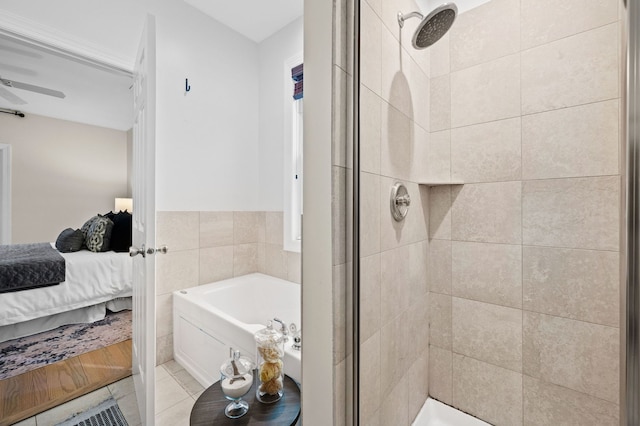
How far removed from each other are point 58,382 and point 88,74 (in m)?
2.65

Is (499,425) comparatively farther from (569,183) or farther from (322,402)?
(569,183)

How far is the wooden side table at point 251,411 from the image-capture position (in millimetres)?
1016

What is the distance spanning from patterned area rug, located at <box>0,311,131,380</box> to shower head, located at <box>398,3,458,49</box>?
2929 millimetres

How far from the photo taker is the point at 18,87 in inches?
113

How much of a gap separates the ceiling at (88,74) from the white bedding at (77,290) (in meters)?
1.74

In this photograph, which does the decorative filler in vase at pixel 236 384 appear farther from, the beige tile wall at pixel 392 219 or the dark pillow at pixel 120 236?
the dark pillow at pixel 120 236

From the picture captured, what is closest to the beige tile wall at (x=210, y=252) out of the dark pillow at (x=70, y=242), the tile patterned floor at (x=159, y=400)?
the tile patterned floor at (x=159, y=400)

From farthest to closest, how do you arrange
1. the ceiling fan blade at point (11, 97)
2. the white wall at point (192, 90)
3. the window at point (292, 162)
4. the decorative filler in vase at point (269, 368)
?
the ceiling fan blade at point (11, 97), the window at point (292, 162), the white wall at point (192, 90), the decorative filler in vase at point (269, 368)

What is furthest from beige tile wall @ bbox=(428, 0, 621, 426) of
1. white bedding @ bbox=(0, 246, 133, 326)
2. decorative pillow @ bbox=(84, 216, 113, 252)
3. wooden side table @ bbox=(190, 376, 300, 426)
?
decorative pillow @ bbox=(84, 216, 113, 252)

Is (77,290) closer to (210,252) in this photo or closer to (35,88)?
(210,252)

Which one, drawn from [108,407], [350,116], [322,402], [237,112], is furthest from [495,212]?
[108,407]

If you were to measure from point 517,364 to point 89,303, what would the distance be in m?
3.36

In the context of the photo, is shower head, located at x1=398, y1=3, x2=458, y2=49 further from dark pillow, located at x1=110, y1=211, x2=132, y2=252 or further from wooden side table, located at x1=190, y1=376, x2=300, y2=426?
dark pillow, located at x1=110, y1=211, x2=132, y2=252

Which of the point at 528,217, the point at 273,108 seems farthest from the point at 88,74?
the point at 528,217
